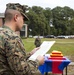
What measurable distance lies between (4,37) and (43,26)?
9011 cm

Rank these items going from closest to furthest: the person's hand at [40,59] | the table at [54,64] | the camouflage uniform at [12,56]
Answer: the camouflage uniform at [12,56] < the person's hand at [40,59] < the table at [54,64]

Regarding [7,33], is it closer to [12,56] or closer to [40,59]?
[12,56]

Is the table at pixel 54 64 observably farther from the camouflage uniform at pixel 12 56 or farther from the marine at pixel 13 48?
the camouflage uniform at pixel 12 56

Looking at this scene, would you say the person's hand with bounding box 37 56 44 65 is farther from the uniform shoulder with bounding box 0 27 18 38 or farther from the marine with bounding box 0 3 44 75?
the uniform shoulder with bounding box 0 27 18 38

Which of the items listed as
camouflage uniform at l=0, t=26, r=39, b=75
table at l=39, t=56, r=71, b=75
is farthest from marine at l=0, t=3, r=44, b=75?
table at l=39, t=56, r=71, b=75

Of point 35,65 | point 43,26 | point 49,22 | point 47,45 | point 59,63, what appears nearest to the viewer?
point 35,65

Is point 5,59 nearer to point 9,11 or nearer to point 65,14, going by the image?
point 9,11

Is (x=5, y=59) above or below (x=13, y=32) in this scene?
below

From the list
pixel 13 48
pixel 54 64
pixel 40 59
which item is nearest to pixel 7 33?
pixel 13 48

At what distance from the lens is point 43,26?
92938 millimetres

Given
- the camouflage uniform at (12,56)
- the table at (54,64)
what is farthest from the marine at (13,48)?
the table at (54,64)

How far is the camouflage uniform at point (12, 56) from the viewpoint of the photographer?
2883mm

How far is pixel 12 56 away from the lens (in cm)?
288

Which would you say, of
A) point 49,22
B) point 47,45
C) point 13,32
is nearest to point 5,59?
point 13,32
